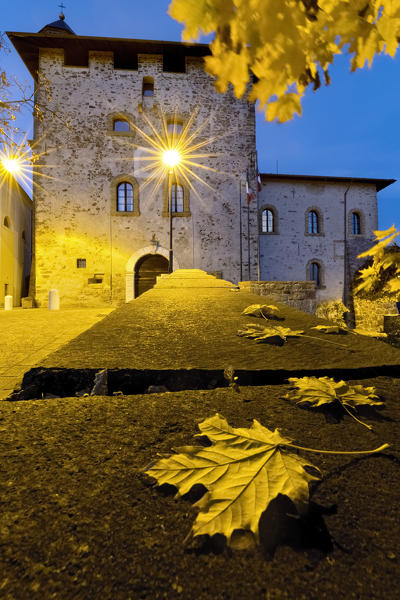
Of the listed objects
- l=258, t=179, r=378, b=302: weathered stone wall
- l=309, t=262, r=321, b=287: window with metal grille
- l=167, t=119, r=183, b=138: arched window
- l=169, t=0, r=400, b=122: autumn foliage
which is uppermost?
l=167, t=119, r=183, b=138: arched window

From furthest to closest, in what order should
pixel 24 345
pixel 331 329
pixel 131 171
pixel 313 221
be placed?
pixel 313 221 < pixel 131 171 < pixel 24 345 < pixel 331 329

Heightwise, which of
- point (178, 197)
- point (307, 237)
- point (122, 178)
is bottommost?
point (307, 237)

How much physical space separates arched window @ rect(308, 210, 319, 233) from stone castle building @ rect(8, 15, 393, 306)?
5.87 m

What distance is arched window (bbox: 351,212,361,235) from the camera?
18.7 m

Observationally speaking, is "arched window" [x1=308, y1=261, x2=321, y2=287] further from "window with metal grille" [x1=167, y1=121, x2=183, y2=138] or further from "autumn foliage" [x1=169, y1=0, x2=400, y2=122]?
"autumn foliage" [x1=169, y1=0, x2=400, y2=122]

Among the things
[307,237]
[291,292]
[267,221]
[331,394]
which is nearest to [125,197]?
Answer: [267,221]

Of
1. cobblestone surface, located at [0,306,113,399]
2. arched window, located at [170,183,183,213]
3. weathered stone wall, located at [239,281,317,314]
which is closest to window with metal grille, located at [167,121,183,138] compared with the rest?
arched window, located at [170,183,183,213]

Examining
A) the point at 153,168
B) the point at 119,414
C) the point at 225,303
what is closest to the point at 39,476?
the point at 119,414

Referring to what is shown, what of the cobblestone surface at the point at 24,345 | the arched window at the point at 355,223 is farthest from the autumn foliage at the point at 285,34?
the arched window at the point at 355,223

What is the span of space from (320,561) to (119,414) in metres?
0.78

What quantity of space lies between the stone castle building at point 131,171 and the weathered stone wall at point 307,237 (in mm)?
4073

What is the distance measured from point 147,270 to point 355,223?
1395cm

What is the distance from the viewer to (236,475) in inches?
29.5

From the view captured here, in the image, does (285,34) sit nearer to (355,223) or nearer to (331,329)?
(331,329)
